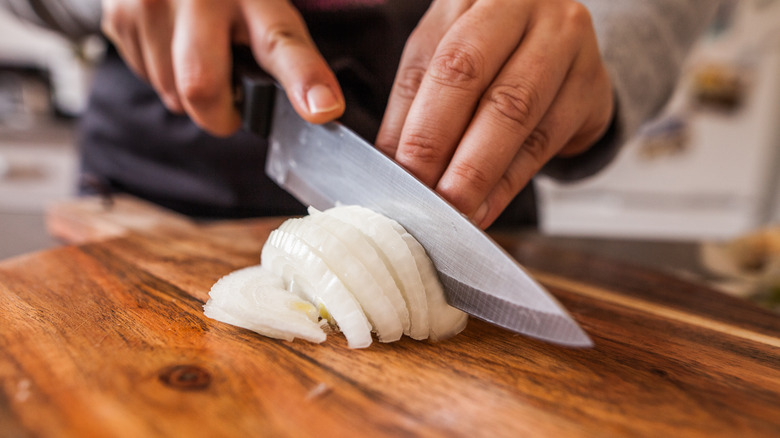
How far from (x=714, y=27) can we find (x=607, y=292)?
3.68 metres

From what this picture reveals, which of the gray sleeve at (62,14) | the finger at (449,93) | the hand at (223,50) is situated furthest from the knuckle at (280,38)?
the gray sleeve at (62,14)

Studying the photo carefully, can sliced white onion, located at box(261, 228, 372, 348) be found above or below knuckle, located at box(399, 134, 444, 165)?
below

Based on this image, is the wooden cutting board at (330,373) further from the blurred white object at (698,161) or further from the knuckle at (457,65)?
the blurred white object at (698,161)

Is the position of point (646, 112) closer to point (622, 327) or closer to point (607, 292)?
point (607, 292)

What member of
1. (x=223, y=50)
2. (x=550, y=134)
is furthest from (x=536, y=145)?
(x=223, y=50)

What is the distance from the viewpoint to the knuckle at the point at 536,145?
79cm

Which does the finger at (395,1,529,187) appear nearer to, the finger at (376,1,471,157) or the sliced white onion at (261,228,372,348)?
the finger at (376,1,471,157)

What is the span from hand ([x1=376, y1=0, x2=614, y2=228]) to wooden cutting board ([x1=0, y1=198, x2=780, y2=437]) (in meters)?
0.21

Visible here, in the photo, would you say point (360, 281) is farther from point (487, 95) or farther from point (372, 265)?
point (487, 95)

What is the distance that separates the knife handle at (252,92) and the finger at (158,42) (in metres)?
0.17

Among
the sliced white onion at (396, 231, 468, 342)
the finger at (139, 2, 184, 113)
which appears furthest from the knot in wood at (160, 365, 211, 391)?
the finger at (139, 2, 184, 113)

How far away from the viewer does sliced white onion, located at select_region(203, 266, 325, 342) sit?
1.95ft

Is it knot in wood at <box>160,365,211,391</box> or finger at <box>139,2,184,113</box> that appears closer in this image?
knot in wood at <box>160,365,211,391</box>

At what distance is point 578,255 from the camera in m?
1.17
